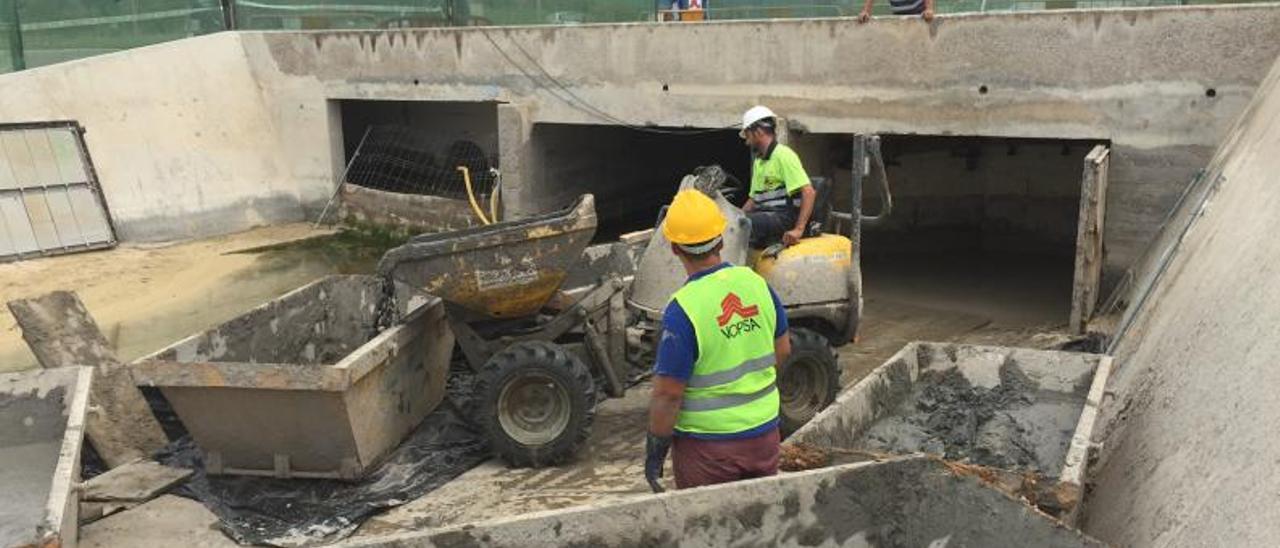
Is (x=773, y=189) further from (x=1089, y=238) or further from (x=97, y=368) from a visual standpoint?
(x=97, y=368)

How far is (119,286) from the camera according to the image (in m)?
11.0

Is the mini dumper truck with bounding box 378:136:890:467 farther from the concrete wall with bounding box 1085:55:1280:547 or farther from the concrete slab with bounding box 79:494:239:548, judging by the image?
the concrete wall with bounding box 1085:55:1280:547

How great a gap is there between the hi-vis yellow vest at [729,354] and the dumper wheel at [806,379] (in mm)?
2462

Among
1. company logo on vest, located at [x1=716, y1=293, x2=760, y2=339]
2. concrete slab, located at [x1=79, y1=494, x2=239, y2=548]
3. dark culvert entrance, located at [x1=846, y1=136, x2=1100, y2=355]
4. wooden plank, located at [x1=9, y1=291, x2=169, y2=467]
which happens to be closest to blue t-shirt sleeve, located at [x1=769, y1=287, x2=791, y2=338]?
company logo on vest, located at [x1=716, y1=293, x2=760, y2=339]

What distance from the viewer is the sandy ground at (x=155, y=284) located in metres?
9.43

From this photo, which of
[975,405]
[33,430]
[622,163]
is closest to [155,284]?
[33,430]

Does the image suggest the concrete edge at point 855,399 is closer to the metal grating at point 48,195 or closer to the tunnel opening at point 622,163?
the tunnel opening at point 622,163

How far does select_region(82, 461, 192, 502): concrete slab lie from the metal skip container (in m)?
0.27

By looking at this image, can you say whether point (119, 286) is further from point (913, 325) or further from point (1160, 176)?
point (1160, 176)

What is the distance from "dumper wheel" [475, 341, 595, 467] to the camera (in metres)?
5.76

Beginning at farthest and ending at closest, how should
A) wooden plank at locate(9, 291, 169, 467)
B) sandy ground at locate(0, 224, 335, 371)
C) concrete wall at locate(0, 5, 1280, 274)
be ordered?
1. sandy ground at locate(0, 224, 335, 371)
2. concrete wall at locate(0, 5, 1280, 274)
3. wooden plank at locate(9, 291, 169, 467)

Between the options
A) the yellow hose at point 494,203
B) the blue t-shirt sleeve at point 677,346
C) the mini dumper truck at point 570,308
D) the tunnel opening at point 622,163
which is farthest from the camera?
the tunnel opening at point 622,163

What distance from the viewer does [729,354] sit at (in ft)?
11.6

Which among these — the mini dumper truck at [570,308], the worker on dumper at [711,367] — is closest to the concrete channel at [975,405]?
the mini dumper truck at [570,308]
